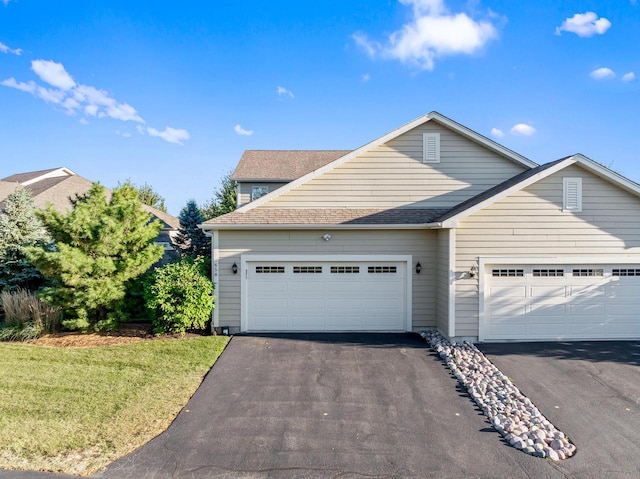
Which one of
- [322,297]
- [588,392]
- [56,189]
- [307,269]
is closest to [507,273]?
[588,392]

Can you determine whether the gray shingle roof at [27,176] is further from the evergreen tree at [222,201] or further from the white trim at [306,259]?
the white trim at [306,259]

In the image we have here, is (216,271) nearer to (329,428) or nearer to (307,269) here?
(307,269)

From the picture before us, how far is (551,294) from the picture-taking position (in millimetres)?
8984

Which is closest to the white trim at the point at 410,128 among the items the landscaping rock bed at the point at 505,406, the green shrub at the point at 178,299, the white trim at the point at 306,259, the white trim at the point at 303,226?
the white trim at the point at 303,226

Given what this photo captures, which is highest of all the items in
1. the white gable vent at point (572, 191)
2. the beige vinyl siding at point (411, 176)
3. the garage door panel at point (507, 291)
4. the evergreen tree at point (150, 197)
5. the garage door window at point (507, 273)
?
the evergreen tree at point (150, 197)

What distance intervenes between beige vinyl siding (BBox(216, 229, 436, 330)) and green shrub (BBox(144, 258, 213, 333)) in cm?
50

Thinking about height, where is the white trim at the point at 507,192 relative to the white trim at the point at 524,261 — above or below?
above

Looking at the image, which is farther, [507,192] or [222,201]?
[222,201]

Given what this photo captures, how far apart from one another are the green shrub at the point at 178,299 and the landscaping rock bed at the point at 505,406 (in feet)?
20.3

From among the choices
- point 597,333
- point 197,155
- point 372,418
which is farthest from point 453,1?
point 197,155

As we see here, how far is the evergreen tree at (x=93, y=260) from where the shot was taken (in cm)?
932

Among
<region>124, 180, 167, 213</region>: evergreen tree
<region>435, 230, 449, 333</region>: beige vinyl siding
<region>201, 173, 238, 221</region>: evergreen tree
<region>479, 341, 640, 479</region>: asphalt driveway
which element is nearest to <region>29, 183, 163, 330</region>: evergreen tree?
<region>435, 230, 449, 333</region>: beige vinyl siding

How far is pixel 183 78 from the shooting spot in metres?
14.9

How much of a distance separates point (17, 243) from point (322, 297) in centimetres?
1104
